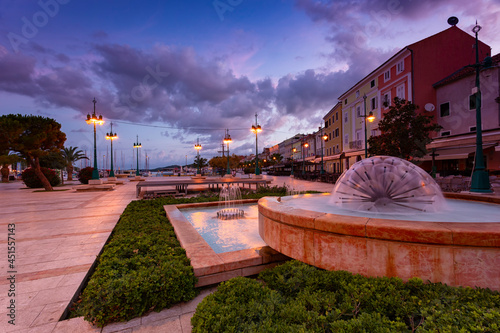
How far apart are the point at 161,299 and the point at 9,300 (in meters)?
2.25

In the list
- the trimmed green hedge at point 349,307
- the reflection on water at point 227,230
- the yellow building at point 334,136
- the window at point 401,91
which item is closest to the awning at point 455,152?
the window at point 401,91

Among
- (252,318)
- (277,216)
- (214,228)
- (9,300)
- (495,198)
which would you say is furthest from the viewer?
(214,228)

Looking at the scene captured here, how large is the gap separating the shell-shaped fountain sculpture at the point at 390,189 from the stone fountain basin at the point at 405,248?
1.84m

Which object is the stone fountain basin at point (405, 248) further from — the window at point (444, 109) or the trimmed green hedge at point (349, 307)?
the window at point (444, 109)

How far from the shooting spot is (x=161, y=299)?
9.88 ft

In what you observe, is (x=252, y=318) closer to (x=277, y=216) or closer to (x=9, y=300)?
(x=277, y=216)

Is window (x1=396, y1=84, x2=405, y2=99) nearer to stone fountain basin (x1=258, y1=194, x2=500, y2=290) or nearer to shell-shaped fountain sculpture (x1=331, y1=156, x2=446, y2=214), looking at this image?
shell-shaped fountain sculpture (x1=331, y1=156, x2=446, y2=214)

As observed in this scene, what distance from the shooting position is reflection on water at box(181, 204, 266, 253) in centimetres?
547

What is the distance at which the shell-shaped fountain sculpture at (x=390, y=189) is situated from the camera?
15.4 feet

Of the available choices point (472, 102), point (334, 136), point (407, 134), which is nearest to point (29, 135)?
point (407, 134)

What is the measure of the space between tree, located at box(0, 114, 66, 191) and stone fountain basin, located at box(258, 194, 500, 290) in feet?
75.8

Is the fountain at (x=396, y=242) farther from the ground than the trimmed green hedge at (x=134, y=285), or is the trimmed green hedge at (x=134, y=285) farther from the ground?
the fountain at (x=396, y=242)

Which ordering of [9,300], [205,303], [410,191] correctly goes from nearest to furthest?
1. [205,303]
2. [9,300]
3. [410,191]

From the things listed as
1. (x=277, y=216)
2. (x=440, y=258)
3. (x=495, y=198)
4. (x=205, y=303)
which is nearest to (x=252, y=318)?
(x=205, y=303)
